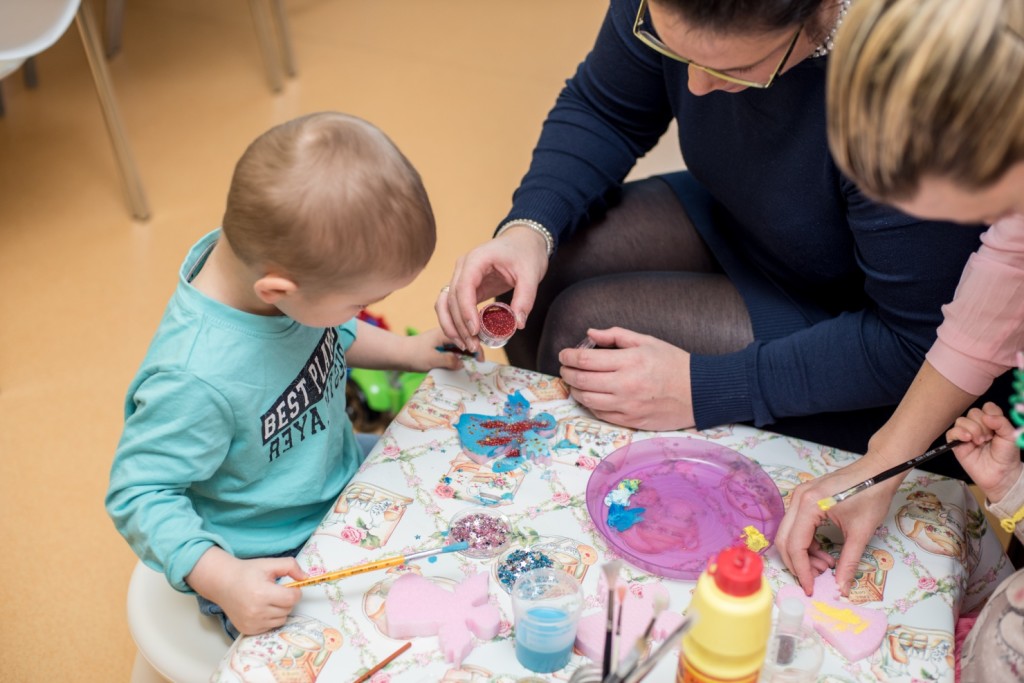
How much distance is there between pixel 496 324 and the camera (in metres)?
1.28

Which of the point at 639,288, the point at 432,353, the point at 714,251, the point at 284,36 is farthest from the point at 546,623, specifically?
the point at 284,36

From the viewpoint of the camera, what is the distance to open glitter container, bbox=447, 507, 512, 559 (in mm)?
1048

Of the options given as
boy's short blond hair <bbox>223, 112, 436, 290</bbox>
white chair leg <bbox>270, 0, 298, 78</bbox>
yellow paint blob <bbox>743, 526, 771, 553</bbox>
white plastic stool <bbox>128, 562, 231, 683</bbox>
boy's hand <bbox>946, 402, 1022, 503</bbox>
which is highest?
boy's short blond hair <bbox>223, 112, 436, 290</bbox>

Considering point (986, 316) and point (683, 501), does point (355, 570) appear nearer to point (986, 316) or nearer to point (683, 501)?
point (683, 501)

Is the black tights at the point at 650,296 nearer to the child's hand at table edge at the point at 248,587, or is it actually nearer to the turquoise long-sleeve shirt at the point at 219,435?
the turquoise long-sleeve shirt at the point at 219,435

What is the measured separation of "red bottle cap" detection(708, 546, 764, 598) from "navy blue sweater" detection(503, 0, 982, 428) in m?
0.50

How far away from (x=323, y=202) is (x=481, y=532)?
0.39 m

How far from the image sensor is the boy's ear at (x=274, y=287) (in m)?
0.99

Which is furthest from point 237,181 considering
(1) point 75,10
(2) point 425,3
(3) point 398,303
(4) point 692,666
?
(2) point 425,3

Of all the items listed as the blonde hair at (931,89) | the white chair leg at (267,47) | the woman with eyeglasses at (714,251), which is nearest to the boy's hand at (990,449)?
the woman with eyeglasses at (714,251)

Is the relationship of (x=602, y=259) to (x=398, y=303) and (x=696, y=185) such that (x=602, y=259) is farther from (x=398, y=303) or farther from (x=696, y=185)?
(x=398, y=303)

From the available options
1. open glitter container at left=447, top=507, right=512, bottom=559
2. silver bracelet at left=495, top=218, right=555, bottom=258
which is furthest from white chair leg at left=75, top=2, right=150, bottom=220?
open glitter container at left=447, top=507, right=512, bottom=559

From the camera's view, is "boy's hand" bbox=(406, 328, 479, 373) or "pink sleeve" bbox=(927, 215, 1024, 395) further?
"boy's hand" bbox=(406, 328, 479, 373)

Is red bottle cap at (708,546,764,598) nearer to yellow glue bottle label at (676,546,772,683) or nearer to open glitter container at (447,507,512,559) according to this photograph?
yellow glue bottle label at (676,546,772,683)
